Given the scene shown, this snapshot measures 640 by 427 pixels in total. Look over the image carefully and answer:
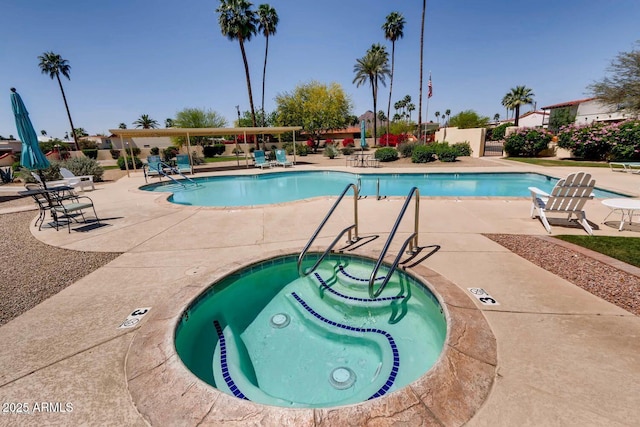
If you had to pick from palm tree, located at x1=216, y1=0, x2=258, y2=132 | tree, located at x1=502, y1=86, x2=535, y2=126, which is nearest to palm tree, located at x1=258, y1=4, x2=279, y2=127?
palm tree, located at x1=216, y1=0, x2=258, y2=132

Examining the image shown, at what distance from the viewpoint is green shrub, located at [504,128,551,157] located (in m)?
21.2

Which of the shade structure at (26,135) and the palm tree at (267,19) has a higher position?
the palm tree at (267,19)

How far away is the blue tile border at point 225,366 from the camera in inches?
108

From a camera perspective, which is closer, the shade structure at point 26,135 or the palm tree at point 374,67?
the shade structure at point 26,135

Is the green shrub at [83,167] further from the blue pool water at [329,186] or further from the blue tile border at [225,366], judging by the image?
the blue tile border at [225,366]

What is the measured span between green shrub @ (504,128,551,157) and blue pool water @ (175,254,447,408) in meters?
23.0

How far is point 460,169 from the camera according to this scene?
1648 cm

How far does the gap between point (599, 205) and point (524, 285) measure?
21.3ft

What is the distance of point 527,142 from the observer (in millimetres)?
21547

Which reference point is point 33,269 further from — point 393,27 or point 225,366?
point 393,27

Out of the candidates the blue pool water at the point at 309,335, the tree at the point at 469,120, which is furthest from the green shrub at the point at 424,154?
the tree at the point at 469,120

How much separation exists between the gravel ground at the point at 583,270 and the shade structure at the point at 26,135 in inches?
437

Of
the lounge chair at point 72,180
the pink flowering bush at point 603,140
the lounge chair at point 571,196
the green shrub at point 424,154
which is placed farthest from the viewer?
the green shrub at point 424,154

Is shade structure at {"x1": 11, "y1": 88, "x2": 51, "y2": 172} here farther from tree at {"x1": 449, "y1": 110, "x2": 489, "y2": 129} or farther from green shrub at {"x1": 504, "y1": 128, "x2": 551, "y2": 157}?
tree at {"x1": 449, "y1": 110, "x2": 489, "y2": 129}
